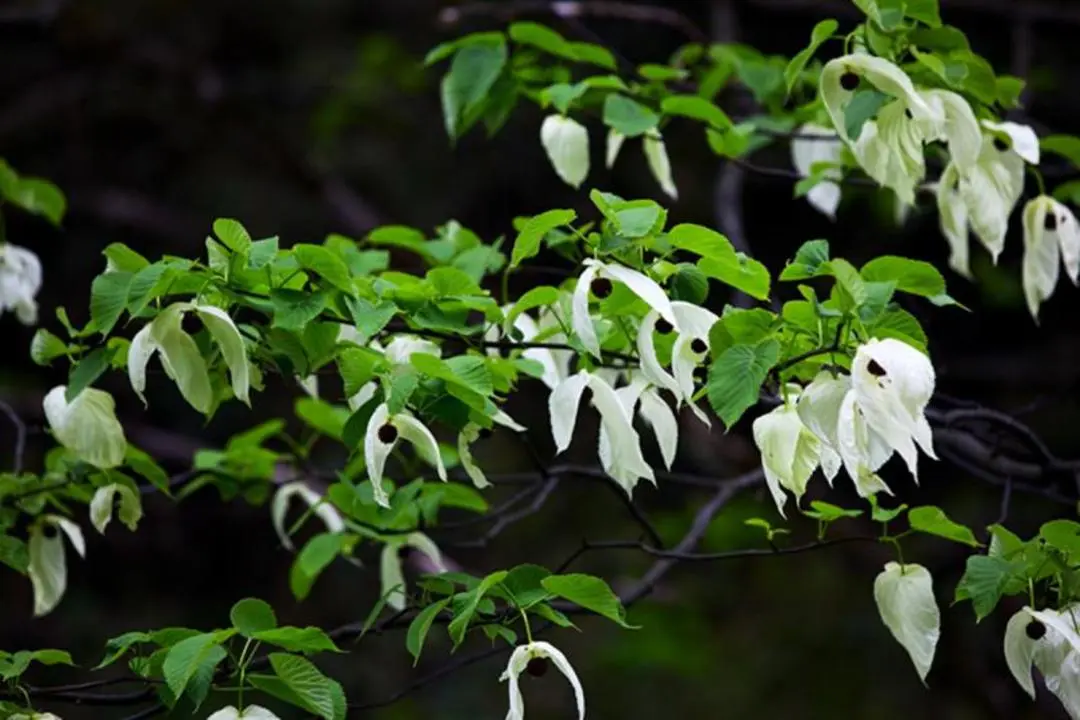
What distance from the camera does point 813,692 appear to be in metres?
3.49

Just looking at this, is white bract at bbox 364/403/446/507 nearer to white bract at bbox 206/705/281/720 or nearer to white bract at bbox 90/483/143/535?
white bract at bbox 206/705/281/720

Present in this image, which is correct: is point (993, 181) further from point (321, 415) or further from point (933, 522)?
point (321, 415)

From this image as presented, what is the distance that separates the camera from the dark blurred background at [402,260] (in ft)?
10.7

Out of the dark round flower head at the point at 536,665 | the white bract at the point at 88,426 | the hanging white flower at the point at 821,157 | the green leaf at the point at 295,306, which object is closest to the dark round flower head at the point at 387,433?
the green leaf at the point at 295,306

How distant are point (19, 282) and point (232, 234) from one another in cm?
64

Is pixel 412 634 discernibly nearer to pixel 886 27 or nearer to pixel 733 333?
pixel 733 333

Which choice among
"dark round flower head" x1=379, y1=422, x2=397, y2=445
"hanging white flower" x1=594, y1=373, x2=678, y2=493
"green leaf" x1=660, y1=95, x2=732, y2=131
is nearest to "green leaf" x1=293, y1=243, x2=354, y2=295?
"dark round flower head" x1=379, y1=422, x2=397, y2=445

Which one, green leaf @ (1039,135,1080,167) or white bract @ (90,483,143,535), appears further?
green leaf @ (1039,135,1080,167)

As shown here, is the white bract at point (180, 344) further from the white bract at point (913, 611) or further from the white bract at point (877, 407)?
the white bract at point (913, 611)

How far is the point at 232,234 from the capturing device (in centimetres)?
116

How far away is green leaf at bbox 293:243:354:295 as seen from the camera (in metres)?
1.17

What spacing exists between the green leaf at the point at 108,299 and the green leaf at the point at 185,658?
26 cm

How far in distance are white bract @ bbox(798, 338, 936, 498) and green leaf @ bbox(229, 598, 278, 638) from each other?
1.61 ft

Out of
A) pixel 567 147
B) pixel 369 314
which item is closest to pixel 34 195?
pixel 567 147
